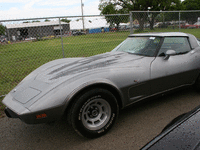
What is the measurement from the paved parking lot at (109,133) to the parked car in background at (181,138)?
0.99 m

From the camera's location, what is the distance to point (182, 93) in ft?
12.5

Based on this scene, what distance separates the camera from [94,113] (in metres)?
2.36

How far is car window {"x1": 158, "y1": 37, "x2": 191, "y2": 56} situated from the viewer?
10.2ft

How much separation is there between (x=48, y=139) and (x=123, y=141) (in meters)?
1.06

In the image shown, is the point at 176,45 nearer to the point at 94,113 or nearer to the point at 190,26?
the point at 94,113

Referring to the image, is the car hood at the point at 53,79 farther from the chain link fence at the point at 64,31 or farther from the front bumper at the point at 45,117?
the chain link fence at the point at 64,31

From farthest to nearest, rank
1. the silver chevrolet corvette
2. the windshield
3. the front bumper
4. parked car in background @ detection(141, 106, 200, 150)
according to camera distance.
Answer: the windshield → the silver chevrolet corvette → the front bumper → parked car in background @ detection(141, 106, 200, 150)

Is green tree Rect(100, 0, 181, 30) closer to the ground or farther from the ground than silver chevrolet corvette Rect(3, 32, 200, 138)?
farther from the ground

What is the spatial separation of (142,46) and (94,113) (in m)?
1.62

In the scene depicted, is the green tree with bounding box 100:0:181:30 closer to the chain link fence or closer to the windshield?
the chain link fence

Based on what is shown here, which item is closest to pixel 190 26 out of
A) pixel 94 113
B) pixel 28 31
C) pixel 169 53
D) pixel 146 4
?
pixel 169 53

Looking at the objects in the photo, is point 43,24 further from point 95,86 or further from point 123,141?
point 123,141

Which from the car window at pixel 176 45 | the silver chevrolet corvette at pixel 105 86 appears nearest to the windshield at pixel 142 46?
the silver chevrolet corvette at pixel 105 86

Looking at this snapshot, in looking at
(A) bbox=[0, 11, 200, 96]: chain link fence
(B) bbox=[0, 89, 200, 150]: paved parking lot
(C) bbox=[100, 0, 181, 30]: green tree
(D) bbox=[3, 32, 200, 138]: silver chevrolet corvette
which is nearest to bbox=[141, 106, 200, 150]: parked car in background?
(B) bbox=[0, 89, 200, 150]: paved parking lot
